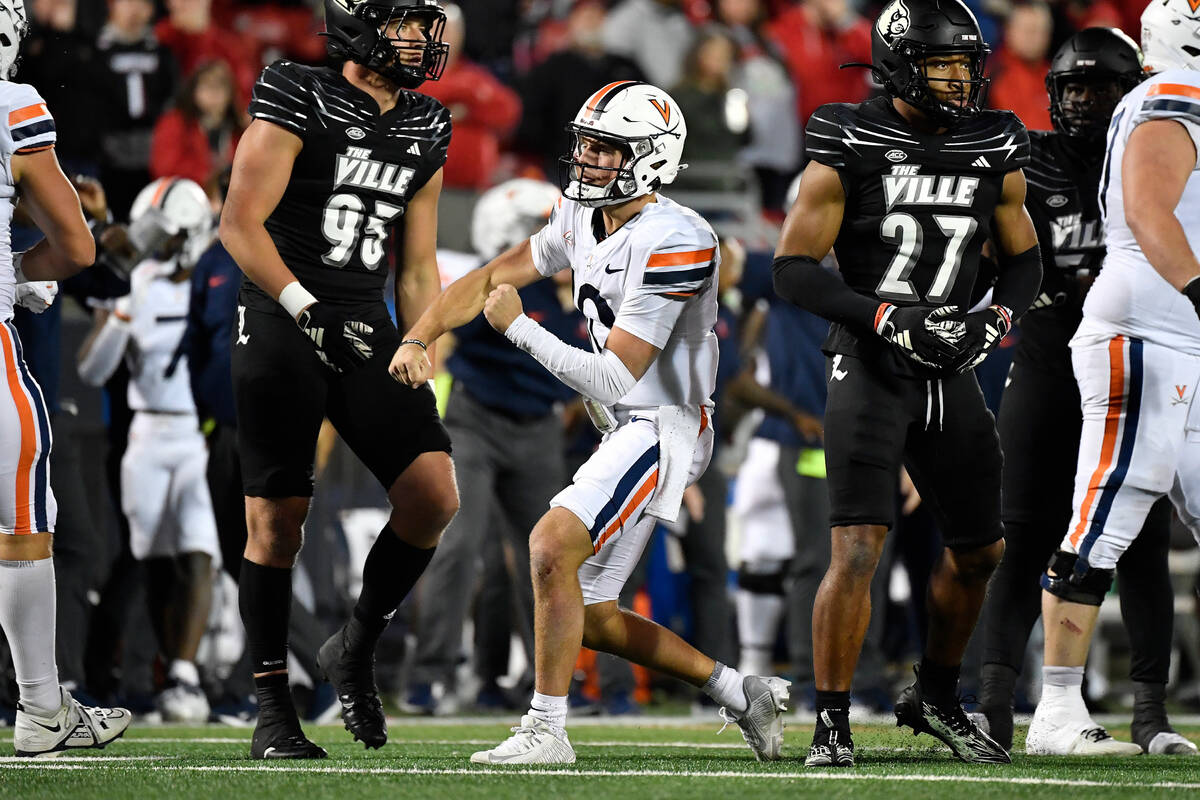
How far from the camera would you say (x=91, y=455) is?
27.3 ft

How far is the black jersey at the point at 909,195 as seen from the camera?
4.64m

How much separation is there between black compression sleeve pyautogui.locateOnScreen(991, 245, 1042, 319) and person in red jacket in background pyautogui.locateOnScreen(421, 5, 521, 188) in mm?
6115

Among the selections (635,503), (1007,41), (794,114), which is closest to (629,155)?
(635,503)

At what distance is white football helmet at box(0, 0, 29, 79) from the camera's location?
474 cm

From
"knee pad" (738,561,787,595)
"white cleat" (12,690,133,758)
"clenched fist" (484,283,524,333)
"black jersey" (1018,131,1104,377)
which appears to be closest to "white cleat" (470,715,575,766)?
"clenched fist" (484,283,524,333)

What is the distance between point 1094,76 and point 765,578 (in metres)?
3.45

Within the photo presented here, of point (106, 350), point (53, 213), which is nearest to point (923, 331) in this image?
point (53, 213)

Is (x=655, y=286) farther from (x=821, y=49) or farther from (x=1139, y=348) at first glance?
(x=821, y=49)

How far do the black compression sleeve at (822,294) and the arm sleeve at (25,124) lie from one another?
2.04 m

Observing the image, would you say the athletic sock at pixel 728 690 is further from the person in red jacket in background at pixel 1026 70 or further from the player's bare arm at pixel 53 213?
the person in red jacket in background at pixel 1026 70

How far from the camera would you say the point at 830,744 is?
4.53m

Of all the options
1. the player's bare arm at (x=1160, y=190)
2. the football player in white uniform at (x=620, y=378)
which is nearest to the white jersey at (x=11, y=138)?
the football player in white uniform at (x=620, y=378)

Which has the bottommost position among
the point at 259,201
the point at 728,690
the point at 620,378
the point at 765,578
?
the point at 765,578

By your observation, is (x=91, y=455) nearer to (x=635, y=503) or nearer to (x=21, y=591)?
(x=21, y=591)
